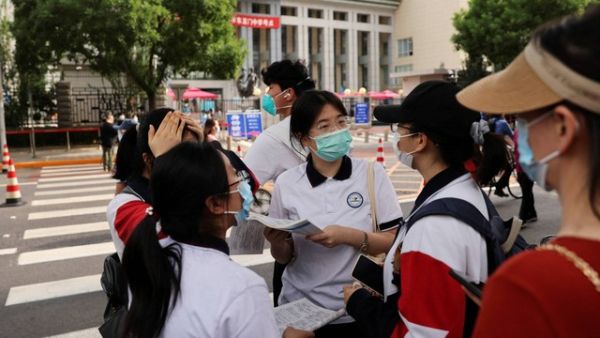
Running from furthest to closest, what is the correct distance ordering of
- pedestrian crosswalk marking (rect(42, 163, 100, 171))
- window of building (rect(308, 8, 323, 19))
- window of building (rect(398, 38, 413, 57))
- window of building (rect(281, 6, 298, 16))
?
window of building (rect(398, 38, 413, 57)), window of building (rect(308, 8, 323, 19)), window of building (rect(281, 6, 298, 16)), pedestrian crosswalk marking (rect(42, 163, 100, 171))

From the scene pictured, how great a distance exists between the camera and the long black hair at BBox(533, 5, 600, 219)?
3.27ft

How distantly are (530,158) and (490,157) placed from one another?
849 millimetres

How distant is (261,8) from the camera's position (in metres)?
64.1

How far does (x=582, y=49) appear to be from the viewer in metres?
1.01

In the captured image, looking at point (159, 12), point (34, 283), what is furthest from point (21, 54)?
point (34, 283)

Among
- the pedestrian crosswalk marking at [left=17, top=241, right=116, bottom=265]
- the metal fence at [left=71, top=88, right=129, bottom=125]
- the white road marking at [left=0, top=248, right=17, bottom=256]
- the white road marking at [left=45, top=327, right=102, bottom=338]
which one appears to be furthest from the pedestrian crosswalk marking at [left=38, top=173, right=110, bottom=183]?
the white road marking at [left=45, top=327, right=102, bottom=338]

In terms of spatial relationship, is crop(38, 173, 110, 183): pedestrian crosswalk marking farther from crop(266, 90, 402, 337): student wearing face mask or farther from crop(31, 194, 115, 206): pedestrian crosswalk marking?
crop(266, 90, 402, 337): student wearing face mask

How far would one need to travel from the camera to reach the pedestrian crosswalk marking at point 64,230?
8.29 m

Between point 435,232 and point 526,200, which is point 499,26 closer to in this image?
point 526,200

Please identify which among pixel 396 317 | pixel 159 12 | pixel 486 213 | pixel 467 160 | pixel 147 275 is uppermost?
pixel 159 12

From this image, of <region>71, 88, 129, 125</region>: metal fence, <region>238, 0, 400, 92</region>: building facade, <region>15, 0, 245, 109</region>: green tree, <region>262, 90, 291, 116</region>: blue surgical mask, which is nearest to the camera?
<region>262, 90, 291, 116</region>: blue surgical mask

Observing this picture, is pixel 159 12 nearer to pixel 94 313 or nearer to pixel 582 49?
pixel 94 313

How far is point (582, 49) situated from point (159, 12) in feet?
66.6

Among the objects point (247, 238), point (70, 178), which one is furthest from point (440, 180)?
point (70, 178)
